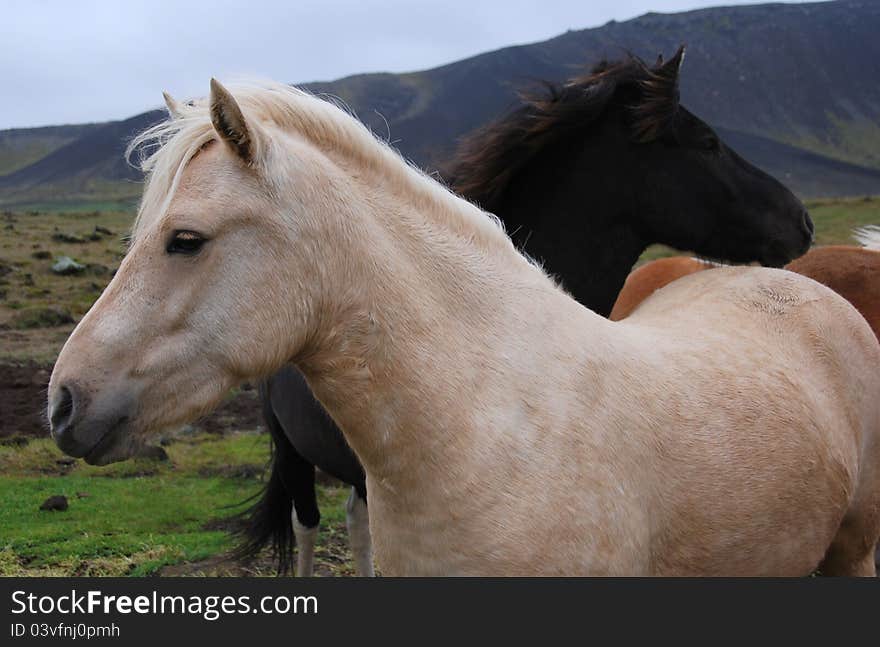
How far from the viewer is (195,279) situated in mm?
2133

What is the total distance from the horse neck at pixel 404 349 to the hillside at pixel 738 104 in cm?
12835

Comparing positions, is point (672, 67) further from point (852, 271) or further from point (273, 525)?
point (273, 525)

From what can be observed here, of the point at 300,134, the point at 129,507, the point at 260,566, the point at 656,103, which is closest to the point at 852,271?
the point at 656,103

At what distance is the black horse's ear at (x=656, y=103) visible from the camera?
422 cm

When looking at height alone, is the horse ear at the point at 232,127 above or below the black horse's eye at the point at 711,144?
above

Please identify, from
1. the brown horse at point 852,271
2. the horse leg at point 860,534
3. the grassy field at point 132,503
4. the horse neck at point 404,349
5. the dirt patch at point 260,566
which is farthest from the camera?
the grassy field at point 132,503

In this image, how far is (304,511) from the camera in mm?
5621

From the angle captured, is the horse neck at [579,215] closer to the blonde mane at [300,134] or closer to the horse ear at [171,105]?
the blonde mane at [300,134]

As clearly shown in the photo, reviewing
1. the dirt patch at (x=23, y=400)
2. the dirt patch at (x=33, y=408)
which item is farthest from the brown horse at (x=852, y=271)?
the dirt patch at (x=23, y=400)

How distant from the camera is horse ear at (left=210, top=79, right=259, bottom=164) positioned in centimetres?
204

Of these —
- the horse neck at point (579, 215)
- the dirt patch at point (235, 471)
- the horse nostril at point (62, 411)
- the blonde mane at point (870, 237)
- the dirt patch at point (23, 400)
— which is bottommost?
the dirt patch at point (235, 471)

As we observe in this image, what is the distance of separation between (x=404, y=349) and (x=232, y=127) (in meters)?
0.83
